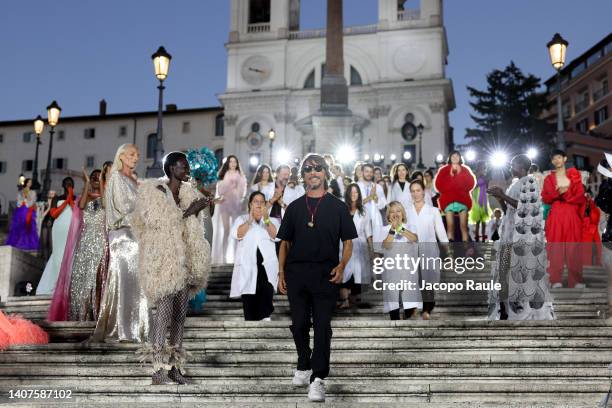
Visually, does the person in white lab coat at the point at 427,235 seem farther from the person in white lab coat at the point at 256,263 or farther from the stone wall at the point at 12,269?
the stone wall at the point at 12,269

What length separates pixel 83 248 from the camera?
403 inches

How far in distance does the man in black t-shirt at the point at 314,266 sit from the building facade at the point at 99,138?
2511 inches

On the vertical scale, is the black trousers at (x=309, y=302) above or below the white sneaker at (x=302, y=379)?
above

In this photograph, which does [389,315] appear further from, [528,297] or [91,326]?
[91,326]

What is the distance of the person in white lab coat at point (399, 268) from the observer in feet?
31.5

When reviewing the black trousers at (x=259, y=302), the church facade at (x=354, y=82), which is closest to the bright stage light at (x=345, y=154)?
the black trousers at (x=259, y=302)

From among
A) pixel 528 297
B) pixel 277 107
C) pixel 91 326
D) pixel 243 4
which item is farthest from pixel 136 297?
pixel 243 4

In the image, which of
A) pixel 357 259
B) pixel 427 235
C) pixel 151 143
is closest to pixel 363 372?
pixel 427 235

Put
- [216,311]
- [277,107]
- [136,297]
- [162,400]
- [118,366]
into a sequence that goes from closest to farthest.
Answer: [162,400] < [118,366] < [136,297] < [216,311] < [277,107]

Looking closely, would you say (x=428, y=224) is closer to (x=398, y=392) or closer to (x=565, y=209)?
(x=565, y=209)

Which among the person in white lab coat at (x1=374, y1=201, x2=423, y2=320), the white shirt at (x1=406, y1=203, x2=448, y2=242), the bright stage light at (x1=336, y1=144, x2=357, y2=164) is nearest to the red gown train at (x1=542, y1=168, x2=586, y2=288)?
the white shirt at (x1=406, y1=203, x2=448, y2=242)

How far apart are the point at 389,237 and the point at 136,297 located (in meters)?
3.40

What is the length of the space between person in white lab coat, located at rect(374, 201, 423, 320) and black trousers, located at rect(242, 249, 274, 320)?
4.99 feet

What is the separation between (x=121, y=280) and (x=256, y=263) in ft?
6.37
